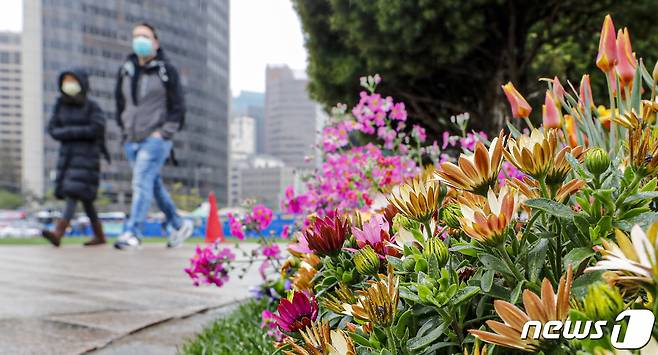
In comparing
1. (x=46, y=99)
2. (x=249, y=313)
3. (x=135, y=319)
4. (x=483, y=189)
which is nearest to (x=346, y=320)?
(x=483, y=189)

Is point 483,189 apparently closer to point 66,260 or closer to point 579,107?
point 579,107

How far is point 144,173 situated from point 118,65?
74.8 meters

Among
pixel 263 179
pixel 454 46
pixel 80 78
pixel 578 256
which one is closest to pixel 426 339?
pixel 578 256

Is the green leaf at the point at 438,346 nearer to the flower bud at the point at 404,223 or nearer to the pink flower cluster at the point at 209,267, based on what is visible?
the flower bud at the point at 404,223

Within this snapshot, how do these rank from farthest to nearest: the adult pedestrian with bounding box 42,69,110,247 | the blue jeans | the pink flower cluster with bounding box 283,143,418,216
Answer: the adult pedestrian with bounding box 42,69,110,247 → the blue jeans → the pink flower cluster with bounding box 283,143,418,216

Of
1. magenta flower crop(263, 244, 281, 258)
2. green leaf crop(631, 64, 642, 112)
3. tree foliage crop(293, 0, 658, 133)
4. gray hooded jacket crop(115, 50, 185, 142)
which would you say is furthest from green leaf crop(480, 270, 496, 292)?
gray hooded jacket crop(115, 50, 185, 142)

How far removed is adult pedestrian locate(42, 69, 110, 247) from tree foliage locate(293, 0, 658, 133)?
652 centimetres

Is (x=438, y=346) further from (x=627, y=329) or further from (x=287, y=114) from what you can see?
(x=287, y=114)

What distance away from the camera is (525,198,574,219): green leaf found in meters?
0.79

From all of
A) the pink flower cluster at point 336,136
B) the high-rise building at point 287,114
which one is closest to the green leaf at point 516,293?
the pink flower cluster at point 336,136

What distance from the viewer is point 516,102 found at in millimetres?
1320

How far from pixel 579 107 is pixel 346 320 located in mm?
927

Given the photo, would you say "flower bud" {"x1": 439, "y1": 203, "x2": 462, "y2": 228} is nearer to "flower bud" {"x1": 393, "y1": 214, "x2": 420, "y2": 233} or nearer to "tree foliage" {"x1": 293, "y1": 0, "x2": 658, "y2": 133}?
"flower bud" {"x1": 393, "y1": 214, "x2": 420, "y2": 233}

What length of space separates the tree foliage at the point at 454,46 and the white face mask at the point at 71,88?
6.53m
